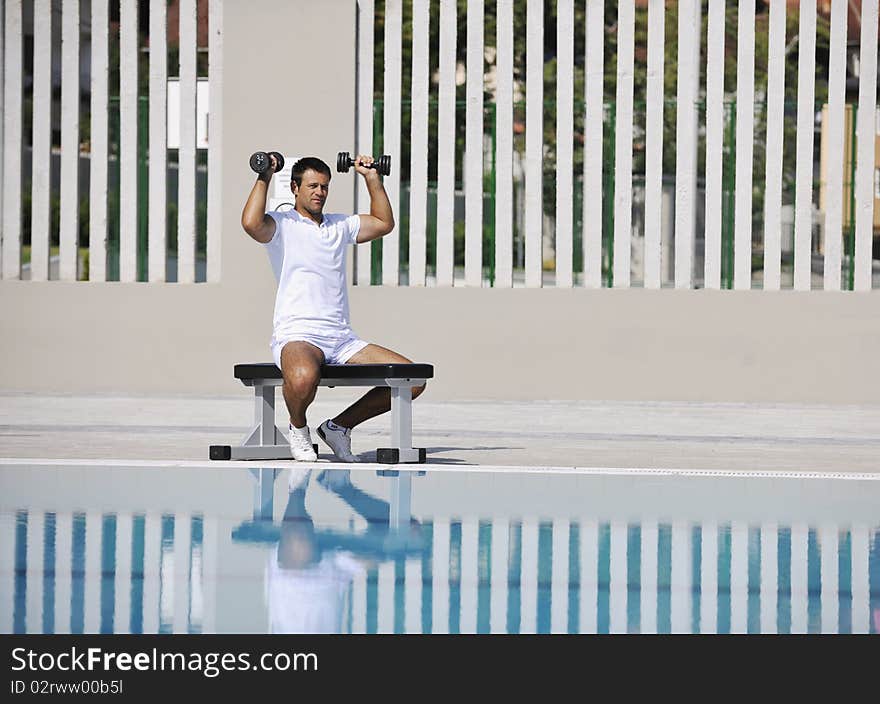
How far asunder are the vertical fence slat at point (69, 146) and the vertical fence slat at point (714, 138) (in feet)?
Answer: 14.2

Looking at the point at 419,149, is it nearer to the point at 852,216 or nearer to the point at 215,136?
the point at 215,136

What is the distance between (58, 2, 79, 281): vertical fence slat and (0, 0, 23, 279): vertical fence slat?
0.99 ft

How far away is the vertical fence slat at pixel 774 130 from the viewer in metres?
12.0

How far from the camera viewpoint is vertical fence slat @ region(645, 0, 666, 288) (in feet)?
39.5

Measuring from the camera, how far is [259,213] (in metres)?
8.48

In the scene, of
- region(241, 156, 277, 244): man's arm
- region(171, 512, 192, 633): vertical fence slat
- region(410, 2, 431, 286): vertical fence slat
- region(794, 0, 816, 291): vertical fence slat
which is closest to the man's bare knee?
region(241, 156, 277, 244): man's arm

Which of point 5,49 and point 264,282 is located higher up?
point 5,49

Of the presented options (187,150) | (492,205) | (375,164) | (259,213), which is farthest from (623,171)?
(259,213)

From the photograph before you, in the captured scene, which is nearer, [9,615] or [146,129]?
[9,615]
